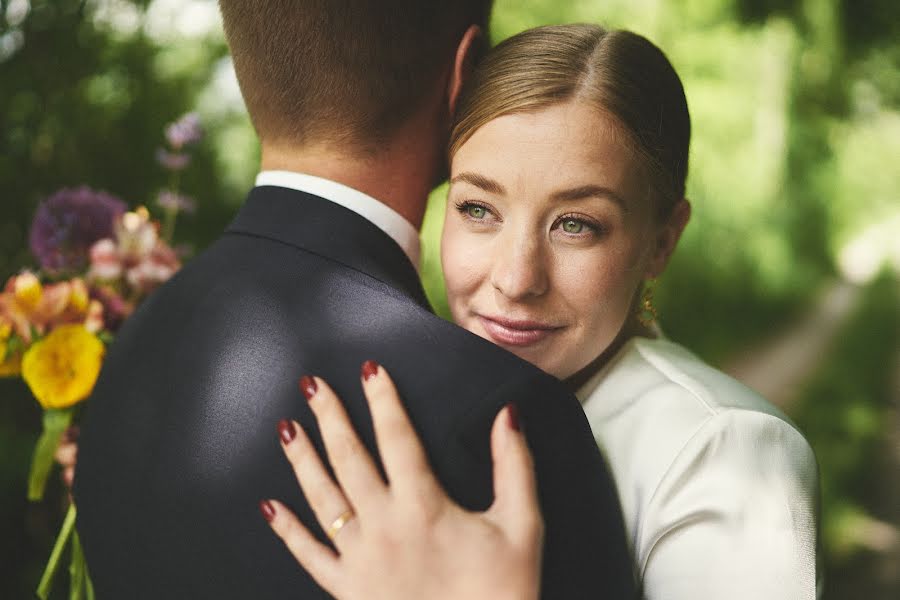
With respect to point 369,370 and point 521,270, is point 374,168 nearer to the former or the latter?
point 521,270

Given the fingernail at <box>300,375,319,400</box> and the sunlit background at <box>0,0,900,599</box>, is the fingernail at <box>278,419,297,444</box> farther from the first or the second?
the sunlit background at <box>0,0,900,599</box>

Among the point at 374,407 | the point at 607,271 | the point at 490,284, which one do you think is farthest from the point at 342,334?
the point at 607,271

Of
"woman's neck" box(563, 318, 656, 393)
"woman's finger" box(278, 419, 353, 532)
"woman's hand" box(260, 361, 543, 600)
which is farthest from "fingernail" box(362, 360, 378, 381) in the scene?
"woman's neck" box(563, 318, 656, 393)

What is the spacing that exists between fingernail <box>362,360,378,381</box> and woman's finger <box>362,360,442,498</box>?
0.03 metres

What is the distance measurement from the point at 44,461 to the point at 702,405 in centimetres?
147

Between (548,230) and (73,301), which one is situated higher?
(548,230)

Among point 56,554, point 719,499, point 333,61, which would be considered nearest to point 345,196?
point 333,61

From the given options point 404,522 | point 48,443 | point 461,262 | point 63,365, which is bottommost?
point 48,443

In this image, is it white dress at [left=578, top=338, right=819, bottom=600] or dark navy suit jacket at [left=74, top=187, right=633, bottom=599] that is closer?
dark navy suit jacket at [left=74, top=187, right=633, bottom=599]

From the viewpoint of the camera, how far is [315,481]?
110cm

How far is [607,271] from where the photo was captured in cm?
155

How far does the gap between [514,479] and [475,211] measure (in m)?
0.67

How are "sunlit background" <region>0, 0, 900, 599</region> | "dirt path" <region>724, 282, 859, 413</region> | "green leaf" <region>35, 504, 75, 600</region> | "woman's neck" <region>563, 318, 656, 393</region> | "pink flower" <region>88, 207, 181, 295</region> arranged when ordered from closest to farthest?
"woman's neck" <region>563, 318, 656, 393</region> → "green leaf" <region>35, 504, 75, 600</region> → "pink flower" <region>88, 207, 181, 295</region> → "sunlit background" <region>0, 0, 900, 599</region> → "dirt path" <region>724, 282, 859, 413</region>

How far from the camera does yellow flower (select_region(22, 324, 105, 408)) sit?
1768 millimetres
